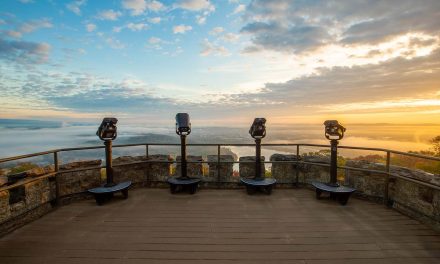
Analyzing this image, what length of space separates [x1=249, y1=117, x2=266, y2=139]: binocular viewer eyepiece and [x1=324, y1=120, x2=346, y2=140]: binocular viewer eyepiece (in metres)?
1.34

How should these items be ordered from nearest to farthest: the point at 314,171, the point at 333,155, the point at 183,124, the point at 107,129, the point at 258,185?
the point at 107,129
the point at 333,155
the point at 258,185
the point at 183,124
the point at 314,171

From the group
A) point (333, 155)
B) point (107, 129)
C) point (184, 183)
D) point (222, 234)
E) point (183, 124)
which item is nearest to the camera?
point (222, 234)

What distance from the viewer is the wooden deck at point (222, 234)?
3018 mm

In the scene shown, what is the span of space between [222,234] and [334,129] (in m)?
3.22

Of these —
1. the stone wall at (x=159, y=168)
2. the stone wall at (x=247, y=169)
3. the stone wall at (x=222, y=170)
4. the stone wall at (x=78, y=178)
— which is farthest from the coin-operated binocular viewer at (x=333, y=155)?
the stone wall at (x=78, y=178)

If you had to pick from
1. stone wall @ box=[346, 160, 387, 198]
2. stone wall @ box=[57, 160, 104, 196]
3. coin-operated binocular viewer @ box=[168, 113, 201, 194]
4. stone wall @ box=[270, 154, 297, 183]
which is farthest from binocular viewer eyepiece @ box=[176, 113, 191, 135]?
stone wall @ box=[346, 160, 387, 198]

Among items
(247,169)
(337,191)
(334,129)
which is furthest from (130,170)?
(334,129)

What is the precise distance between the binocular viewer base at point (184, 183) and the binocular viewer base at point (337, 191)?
8.43 ft

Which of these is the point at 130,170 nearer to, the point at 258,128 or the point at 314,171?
the point at 258,128

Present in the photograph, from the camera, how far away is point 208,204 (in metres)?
4.86

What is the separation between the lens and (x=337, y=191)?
4.81 metres

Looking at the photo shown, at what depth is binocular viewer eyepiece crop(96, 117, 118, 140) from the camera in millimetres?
5050

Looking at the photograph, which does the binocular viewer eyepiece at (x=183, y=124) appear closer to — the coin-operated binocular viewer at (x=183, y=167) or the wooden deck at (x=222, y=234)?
the coin-operated binocular viewer at (x=183, y=167)

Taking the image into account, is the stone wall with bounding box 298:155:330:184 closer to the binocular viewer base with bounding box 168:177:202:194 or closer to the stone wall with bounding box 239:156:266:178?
the stone wall with bounding box 239:156:266:178
